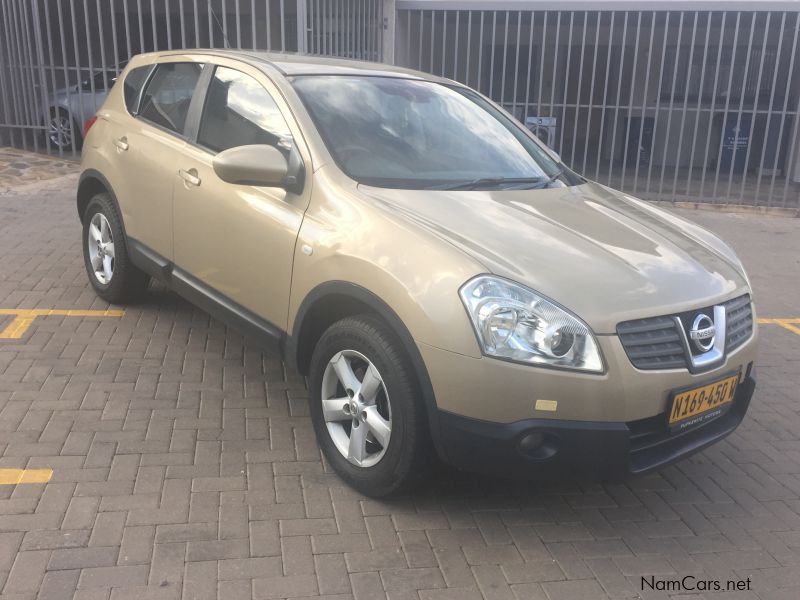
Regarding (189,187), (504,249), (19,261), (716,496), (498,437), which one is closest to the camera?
(498,437)

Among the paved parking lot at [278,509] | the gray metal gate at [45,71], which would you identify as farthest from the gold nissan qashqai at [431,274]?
the gray metal gate at [45,71]

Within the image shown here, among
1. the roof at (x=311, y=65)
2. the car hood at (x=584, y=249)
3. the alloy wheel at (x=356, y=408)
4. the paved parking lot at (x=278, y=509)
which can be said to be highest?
the roof at (x=311, y=65)

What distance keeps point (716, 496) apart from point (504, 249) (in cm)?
153

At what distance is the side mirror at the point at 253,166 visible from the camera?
3350 millimetres

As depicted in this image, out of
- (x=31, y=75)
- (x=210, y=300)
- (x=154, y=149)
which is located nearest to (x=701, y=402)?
(x=210, y=300)

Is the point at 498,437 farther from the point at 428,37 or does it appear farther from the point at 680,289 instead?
the point at 428,37

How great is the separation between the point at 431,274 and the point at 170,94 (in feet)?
8.80

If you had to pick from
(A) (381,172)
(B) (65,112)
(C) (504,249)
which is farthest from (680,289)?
(B) (65,112)

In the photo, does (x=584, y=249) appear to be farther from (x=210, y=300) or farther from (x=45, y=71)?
(x=45, y=71)

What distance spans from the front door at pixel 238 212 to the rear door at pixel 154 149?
17cm

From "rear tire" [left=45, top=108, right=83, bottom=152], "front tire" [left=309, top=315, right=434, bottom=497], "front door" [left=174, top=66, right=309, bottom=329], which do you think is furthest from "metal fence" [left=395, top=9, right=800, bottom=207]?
"front tire" [left=309, top=315, right=434, bottom=497]

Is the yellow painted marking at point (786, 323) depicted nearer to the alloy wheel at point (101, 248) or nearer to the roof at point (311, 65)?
the roof at point (311, 65)

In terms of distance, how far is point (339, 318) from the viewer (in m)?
3.35

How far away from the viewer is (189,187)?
412 centimetres
